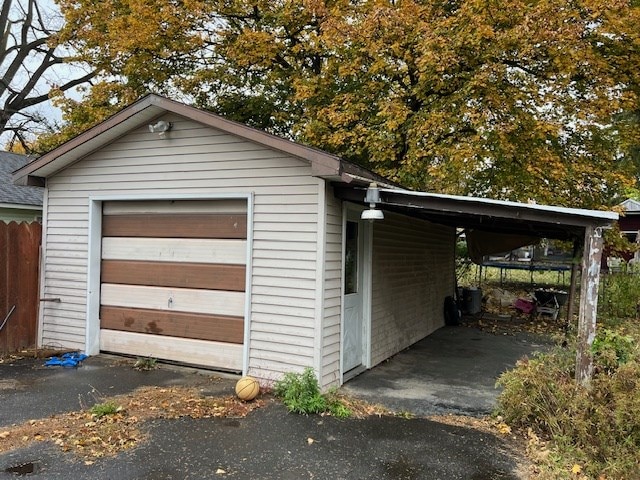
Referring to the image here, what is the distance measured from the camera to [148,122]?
656 centimetres

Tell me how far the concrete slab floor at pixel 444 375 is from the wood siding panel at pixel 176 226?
2475 millimetres

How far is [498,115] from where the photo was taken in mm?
9562

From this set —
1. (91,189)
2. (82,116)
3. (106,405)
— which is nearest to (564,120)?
(91,189)

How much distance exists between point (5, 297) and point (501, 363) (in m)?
7.47

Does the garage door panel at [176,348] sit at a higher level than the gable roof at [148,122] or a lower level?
lower

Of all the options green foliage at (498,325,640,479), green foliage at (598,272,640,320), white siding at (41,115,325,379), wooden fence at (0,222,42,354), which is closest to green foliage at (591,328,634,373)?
green foliage at (498,325,640,479)

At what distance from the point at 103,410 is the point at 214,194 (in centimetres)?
278

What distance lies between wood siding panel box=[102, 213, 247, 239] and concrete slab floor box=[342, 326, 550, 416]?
2.47 metres

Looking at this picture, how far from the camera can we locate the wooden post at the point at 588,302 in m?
4.69

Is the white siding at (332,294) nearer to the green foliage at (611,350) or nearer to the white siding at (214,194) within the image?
the white siding at (214,194)

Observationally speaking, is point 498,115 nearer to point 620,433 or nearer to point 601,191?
point 601,191

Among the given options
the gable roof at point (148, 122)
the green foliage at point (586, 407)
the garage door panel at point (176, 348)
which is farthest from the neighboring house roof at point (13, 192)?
the green foliage at point (586, 407)

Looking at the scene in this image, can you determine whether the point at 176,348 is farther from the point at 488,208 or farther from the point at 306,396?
the point at 488,208

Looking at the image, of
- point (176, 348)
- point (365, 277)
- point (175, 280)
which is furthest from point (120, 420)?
point (365, 277)
